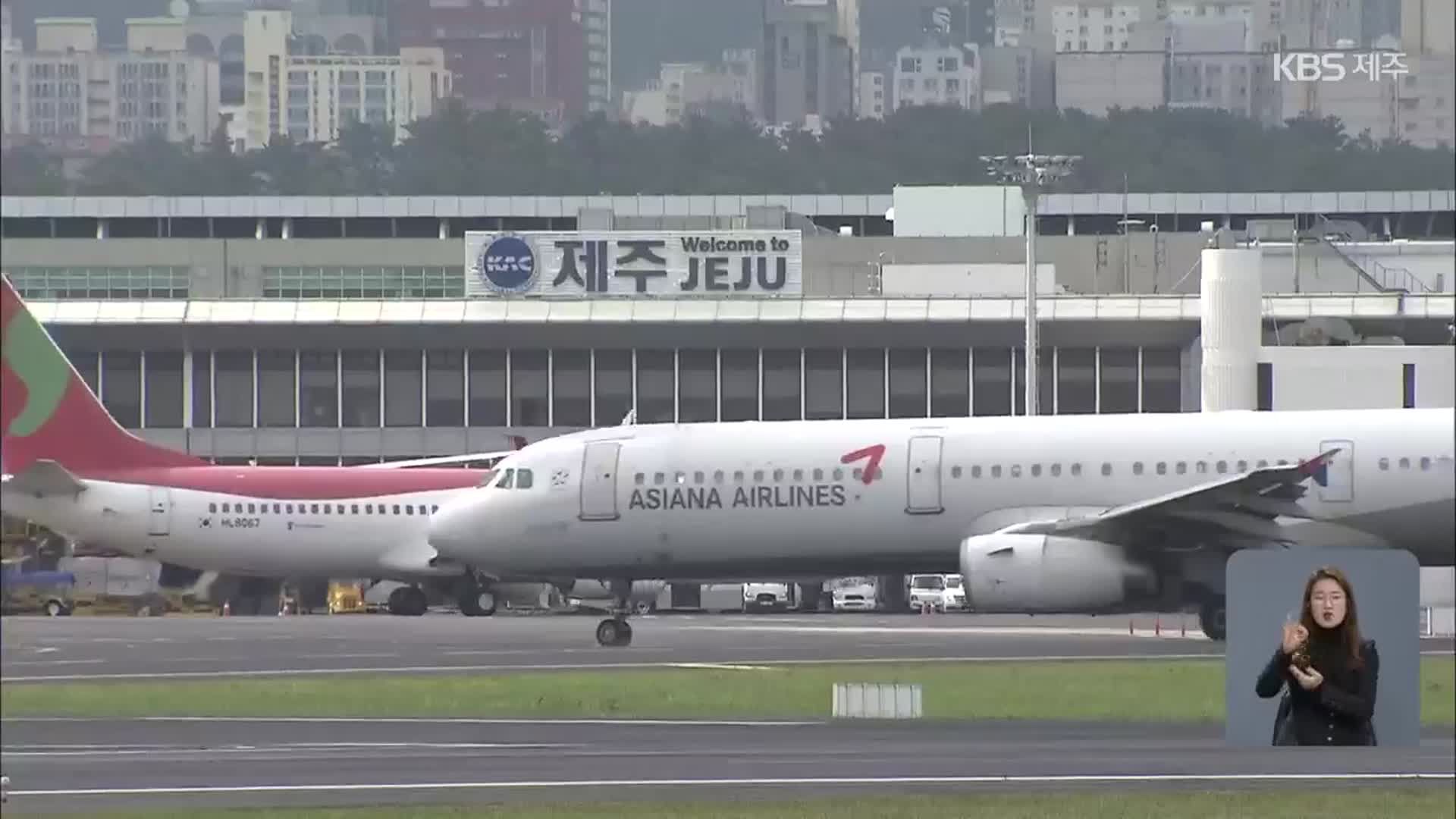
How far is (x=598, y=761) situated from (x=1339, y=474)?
1519cm

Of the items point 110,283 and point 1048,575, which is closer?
point 1048,575

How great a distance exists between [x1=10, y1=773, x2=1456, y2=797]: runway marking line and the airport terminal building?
3051 centimetres

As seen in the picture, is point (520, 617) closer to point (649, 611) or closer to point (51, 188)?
point (649, 611)

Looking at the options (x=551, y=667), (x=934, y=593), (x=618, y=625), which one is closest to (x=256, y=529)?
(x=618, y=625)

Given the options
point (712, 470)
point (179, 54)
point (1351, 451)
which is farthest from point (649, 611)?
point (179, 54)

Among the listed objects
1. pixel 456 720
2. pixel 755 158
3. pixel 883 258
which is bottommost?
pixel 456 720

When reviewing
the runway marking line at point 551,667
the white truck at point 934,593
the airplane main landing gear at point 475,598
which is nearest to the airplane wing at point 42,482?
the runway marking line at point 551,667

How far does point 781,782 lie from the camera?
21719 mm

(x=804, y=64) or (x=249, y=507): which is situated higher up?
(x=804, y=64)

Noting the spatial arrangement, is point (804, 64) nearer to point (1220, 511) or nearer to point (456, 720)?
point (456, 720)

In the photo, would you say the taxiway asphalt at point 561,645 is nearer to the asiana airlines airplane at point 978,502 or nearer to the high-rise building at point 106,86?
the asiana airlines airplane at point 978,502

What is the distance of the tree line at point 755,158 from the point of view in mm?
11789

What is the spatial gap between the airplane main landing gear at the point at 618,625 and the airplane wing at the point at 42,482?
1973cm

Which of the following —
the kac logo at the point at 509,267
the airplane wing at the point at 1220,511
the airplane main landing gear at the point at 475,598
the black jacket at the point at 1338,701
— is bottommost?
the airplane main landing gear at the point at 475,598
